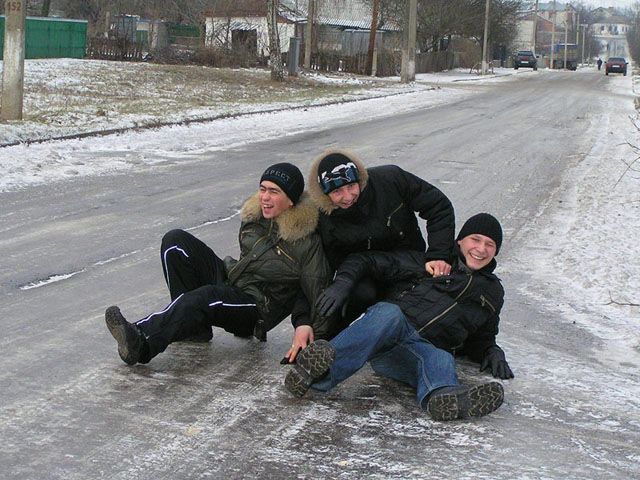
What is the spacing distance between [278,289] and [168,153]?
34.4 ft

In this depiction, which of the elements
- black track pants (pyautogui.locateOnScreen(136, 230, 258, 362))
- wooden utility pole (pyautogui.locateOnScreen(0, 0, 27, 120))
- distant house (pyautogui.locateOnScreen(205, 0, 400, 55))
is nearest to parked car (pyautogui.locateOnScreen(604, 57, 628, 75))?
distant house (pyautogui.locateOnScreen(205, 0, 400, 55))

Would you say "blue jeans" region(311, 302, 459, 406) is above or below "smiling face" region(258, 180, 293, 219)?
below

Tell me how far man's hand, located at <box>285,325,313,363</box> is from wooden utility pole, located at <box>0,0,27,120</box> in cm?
A: 1370

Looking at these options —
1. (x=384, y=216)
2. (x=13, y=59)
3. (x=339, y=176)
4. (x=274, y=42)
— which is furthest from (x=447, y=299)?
(x=274, y=42)

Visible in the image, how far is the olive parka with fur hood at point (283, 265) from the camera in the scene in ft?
17.5

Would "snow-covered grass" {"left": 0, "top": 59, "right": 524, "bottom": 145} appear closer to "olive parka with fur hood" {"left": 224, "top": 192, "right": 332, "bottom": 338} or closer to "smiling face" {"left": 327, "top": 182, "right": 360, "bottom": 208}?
"olive parka with fur hood" {"left": 224, "top": 192, "right": 332, "bottom": 338}

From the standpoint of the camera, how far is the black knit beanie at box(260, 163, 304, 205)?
5426 mm

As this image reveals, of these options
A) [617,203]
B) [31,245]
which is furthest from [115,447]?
[617,203]

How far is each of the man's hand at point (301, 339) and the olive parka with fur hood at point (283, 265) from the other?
6 centimetres

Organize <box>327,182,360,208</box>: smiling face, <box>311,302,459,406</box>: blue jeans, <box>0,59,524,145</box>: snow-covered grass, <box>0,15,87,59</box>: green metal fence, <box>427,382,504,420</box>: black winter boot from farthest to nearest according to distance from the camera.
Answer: <box>0,15,87,59</box>: green metal fence → <box>0,59,524,145</box>: snow-covered grass → <box>327,182,360,208</box>: smiling face → <box>311,302,459,406</box>: blue jeans → <box>427,382,504,420</box>: black winter boot

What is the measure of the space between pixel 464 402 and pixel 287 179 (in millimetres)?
1576

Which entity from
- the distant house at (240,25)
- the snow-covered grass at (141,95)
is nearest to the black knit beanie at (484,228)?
the snow-covered grass at (141,95)

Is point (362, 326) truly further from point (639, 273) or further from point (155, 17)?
point (155, 17)

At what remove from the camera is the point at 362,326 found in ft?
16.3
